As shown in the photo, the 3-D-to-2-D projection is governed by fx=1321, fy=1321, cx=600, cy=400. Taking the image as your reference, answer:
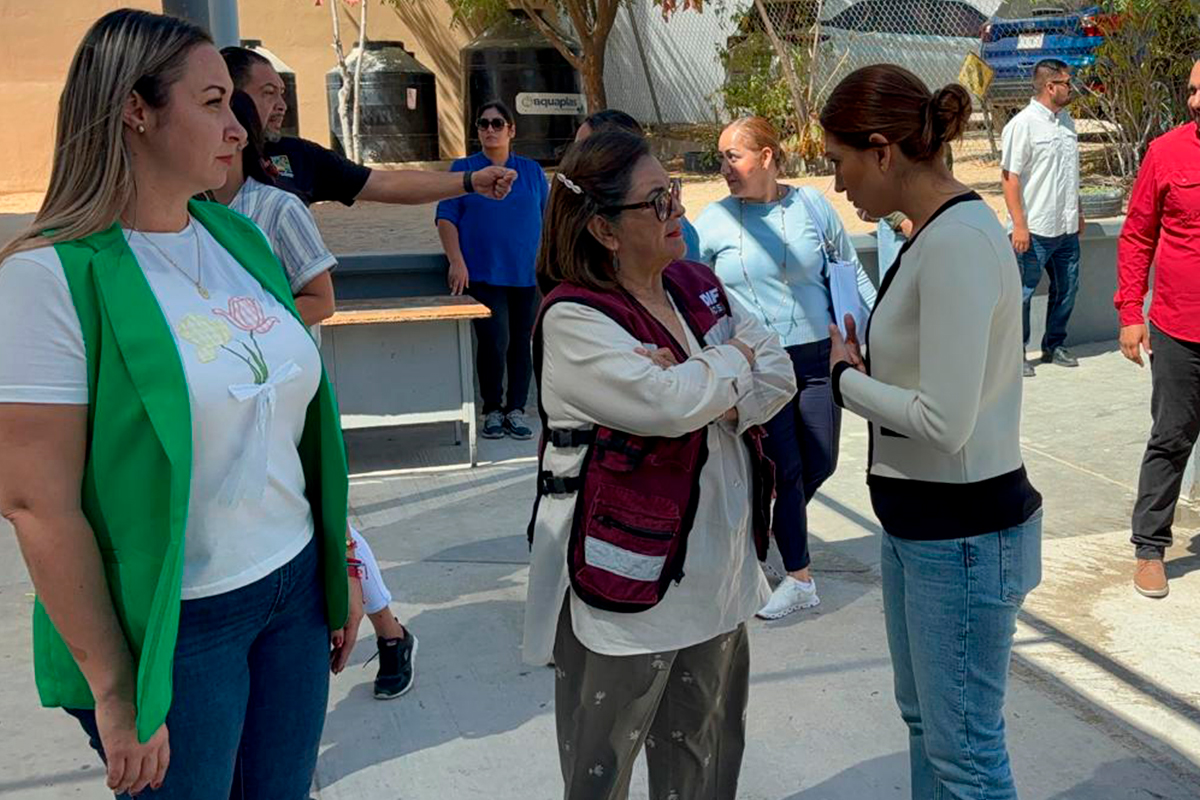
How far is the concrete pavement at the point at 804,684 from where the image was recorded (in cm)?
350

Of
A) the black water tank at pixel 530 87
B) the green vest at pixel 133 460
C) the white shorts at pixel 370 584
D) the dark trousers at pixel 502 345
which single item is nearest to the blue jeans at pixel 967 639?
the green vest at pixel 133 460

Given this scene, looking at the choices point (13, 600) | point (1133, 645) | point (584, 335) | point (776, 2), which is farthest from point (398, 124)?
point (584, 335)

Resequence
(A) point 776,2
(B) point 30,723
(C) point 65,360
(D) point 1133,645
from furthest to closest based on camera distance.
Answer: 1. (A) point 776,2
2. (D) point 1133,645
3. (B) point 30,723
4. (C) point 65,360

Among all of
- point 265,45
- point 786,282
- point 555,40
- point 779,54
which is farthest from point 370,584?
point 265,45

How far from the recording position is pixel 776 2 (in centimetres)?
1548

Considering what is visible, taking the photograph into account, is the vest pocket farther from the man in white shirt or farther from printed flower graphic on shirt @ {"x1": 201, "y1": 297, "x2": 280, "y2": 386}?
the man in white shirt

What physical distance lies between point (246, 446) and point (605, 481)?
27.1 inches

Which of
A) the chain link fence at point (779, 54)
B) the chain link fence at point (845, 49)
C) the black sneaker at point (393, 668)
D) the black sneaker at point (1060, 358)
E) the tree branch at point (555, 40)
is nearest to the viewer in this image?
the black sneaker at point (393, 668)

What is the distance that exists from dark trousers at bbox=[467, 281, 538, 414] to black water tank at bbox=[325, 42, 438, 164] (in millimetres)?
10146

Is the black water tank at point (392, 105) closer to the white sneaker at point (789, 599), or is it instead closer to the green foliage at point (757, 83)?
the green foliage at point (757, 83)

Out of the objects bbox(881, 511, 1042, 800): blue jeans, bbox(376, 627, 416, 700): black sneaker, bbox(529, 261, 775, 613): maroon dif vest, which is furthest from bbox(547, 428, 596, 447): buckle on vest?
bbox(376, 627, 416, 700): black sneaker

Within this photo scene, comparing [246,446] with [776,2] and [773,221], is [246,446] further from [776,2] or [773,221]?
[776,2]

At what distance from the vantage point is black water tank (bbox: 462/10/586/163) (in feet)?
52.0

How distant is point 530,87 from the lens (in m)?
15.8
